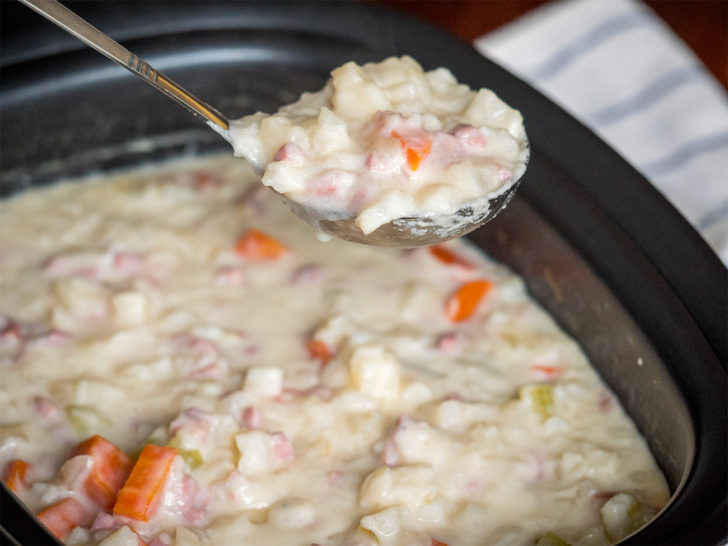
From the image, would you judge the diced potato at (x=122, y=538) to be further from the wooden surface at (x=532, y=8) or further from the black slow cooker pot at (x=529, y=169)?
the wooden surface at (x=532, y=8)

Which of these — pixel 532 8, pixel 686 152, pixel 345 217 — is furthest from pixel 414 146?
pixel 532 8

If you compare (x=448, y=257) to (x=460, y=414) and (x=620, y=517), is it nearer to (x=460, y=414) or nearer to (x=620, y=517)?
(x=460, y=414)

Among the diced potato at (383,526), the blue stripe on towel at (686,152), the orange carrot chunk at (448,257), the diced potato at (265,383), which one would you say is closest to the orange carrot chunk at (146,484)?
the diced potato at (265,383)

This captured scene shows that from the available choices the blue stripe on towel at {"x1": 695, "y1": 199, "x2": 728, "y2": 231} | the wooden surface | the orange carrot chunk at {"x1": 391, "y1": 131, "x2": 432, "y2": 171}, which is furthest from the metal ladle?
the wooden surface

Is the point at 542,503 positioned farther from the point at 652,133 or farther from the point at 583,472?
the point at 652,133

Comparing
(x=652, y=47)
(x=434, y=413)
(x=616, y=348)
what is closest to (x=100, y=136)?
(x=434, y=413)

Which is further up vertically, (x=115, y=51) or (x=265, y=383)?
(x=115, y=51)
